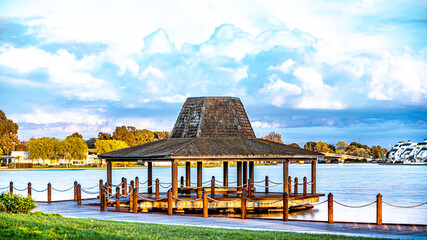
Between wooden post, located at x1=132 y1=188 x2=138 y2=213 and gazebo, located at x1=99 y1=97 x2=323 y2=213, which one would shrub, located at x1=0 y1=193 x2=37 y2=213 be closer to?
wooden post, located at x1=132 y1=188 x2=138 y2=213

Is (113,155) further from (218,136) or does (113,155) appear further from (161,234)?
(161,234)

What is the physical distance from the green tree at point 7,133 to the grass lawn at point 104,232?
122 metres

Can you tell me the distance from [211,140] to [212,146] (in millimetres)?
1193

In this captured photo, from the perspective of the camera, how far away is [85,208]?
23109mm

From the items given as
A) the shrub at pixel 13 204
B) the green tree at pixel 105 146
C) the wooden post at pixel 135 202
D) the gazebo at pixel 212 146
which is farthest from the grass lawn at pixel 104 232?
the green tree at pixel 105 146

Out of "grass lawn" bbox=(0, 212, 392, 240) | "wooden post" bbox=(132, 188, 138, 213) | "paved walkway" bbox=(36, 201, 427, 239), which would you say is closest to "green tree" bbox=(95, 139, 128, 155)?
"wooden post" bbox=(132, 188, 138, 213)

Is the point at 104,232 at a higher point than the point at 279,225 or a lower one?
higher

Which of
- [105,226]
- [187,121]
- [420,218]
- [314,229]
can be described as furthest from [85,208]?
[420,218]

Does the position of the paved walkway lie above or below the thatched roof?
below

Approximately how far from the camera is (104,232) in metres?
13.1

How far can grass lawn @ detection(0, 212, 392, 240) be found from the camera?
39.9ft

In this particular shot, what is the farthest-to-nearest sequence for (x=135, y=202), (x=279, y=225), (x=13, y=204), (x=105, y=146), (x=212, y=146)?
(x=105, y=146) < (x=212, y=146) < (x=135, y=202) < (x=279, y=225) < (x=13, y=204)

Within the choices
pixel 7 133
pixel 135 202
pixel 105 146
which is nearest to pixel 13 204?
pixel 135 202

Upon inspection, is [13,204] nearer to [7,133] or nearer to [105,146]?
[105,146]
